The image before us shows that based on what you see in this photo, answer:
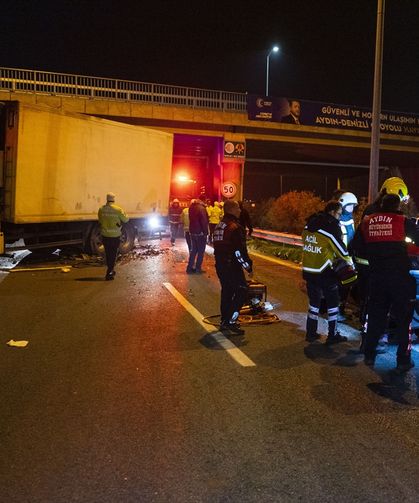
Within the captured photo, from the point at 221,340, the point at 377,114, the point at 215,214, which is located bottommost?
the point at 221,340

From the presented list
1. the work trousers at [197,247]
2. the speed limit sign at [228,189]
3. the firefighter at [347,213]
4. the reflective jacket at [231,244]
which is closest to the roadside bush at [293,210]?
the speed limit sign at [228,189]

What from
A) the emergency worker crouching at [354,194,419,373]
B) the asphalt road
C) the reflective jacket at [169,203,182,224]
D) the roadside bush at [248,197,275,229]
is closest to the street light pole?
the asphalt road

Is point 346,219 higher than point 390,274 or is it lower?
higher

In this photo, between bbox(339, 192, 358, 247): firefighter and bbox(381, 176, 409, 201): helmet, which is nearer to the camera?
bbox(381, 176, 409, 201): helmet

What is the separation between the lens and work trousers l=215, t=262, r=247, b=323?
685 cm

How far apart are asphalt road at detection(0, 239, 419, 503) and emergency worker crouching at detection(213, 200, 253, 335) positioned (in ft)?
1.13

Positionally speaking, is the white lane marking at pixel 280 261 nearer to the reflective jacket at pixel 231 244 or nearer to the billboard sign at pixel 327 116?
the reflective jacket at pixel 231 244

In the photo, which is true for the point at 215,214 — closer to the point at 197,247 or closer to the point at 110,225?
the point at 197,247

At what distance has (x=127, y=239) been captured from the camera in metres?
16.6

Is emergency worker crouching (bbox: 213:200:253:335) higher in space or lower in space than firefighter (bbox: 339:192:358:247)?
lower

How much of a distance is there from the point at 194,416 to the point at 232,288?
2.86m

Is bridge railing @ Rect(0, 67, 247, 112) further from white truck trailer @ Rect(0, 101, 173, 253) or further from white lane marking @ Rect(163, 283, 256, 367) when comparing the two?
white lane marking @ Rect(163, 283, 256, 367)

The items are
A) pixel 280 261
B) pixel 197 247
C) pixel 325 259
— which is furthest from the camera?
pixel 280 261

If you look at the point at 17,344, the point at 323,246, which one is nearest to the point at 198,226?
the point at 323,246
